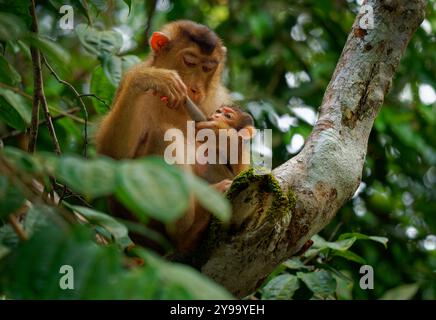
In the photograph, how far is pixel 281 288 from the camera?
16.4 feet

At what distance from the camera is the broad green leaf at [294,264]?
17.3 ft

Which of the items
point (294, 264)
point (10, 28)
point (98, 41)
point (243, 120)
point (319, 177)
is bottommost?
point (294, 264)

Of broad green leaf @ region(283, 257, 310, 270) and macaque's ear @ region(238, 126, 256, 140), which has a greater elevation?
macaque's ear @ region(238, 126, 256, 140)

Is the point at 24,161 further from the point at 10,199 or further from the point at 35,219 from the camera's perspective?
the point at 35,219

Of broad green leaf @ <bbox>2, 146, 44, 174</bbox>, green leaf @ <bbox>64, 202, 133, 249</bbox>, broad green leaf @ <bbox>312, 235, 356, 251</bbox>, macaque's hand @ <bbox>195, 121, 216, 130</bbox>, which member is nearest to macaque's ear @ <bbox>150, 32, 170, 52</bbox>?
macaque's hand @ <bbox>195, 121, 216, 130</bbox>

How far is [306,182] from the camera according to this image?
4.25 m

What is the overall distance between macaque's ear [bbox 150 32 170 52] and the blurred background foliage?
0.25m

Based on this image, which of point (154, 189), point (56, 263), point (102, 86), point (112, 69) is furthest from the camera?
point (102, 86)

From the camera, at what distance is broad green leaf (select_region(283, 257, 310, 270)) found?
5.26m

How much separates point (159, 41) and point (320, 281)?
2.33 metres

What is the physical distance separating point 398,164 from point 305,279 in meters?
3.62

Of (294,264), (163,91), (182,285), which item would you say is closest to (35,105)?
(163,91)

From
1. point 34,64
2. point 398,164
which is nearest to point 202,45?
point 34,64

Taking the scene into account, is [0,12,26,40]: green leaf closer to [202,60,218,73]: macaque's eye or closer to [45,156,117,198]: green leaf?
A: [45,156,117,198]: green leaf
